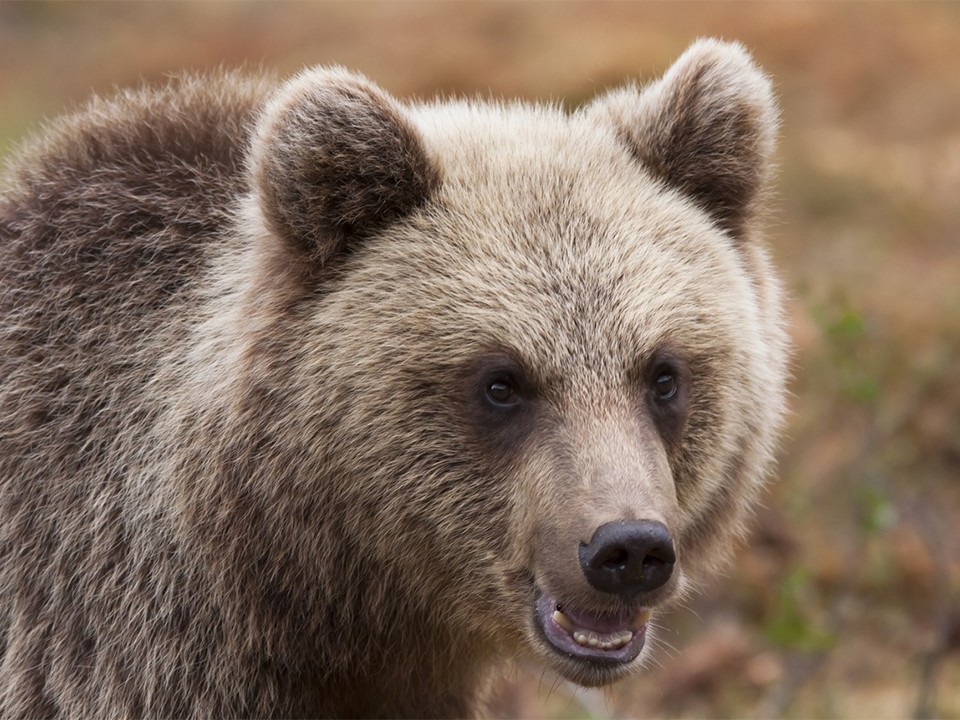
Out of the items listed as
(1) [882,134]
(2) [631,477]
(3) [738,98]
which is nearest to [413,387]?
(2) [631,477]

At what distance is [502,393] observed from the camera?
4.36m

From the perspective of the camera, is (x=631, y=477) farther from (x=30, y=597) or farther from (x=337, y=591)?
(x=30, y=597)

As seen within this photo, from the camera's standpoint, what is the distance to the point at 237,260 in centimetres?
478

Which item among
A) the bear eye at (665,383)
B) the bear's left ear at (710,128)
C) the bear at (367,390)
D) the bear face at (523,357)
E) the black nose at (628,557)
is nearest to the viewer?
the black nose at (628,557)

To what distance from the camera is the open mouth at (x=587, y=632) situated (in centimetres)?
428

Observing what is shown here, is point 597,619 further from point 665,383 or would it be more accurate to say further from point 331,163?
point 331,163

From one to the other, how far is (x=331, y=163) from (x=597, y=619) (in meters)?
1.70

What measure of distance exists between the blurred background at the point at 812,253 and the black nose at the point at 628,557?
145 cm

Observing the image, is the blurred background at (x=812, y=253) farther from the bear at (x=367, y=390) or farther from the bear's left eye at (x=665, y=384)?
the bear's left eye at (x=665, y=384)

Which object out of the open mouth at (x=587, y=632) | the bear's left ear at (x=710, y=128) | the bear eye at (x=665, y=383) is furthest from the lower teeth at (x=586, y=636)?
the bear's left ear at (x=710, y=128)

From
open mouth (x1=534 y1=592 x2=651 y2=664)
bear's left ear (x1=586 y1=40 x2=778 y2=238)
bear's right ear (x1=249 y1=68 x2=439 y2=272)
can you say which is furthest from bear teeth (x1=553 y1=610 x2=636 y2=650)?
bear's left ear (x1=586 y1=40 x2=778 y2=238)

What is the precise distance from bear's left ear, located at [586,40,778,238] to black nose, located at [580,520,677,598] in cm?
156

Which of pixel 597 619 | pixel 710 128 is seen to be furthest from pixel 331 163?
pixel 597 619

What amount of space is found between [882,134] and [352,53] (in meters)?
6.04
